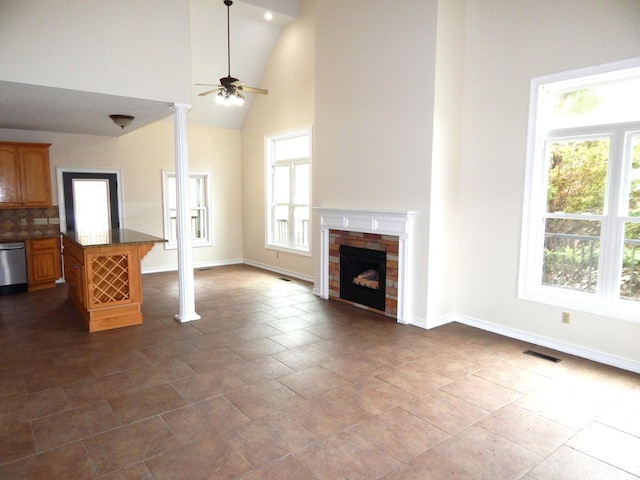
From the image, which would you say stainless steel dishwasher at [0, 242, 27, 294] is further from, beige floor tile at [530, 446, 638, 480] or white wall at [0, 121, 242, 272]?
beige floor tile at [530, 446, 638, 480]

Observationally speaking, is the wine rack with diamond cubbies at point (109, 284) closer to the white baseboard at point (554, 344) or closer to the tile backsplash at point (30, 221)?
the tile backsplash at point (30, 221)

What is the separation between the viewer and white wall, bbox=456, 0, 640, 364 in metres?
3.48

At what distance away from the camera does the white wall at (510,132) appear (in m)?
Result: 3.48

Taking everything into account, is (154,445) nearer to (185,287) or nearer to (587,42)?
(185,287)

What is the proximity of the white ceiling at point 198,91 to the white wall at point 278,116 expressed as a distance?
0.80 ft

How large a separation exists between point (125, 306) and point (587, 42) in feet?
17.4

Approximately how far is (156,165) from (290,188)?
2.61m

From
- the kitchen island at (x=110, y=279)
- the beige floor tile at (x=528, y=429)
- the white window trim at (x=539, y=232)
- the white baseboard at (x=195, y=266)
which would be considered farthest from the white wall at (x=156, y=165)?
the beige floor tile at (x=528, y=429)

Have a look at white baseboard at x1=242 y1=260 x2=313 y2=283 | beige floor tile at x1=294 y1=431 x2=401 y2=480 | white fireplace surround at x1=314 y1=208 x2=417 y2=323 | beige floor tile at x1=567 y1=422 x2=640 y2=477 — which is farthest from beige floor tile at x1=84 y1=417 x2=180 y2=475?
white baseboard at x1=242 y1=260 x2=313 y2=283

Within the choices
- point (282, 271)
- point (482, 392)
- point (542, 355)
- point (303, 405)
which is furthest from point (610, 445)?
point (282, 271)

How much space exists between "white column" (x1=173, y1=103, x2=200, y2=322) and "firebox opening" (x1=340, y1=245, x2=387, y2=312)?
2.00m

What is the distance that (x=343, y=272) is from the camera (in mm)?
5668

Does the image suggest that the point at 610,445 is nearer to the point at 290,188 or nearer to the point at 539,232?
the point at 539,232

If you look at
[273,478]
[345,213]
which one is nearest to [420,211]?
[345,213]
